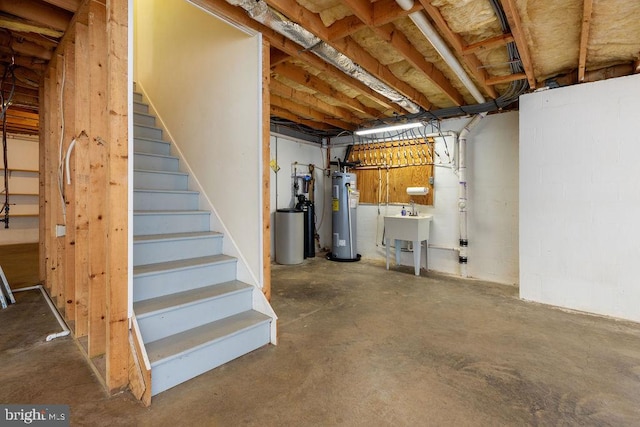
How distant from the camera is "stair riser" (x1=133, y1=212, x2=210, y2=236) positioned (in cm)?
249

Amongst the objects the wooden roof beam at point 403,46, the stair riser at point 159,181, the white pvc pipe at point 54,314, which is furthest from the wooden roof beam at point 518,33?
the white pvc pipe at point 54,314

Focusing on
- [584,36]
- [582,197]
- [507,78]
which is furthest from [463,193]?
[584,36]

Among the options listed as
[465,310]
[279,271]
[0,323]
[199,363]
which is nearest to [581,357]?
[465,310]

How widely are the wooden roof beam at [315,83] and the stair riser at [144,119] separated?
186 cm

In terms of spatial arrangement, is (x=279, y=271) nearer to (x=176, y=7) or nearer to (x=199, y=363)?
(x=199, y=363)

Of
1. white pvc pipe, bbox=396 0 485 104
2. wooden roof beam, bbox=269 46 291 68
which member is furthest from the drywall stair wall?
white pvc pipe, bbox=396 0 485 104

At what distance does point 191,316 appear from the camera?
2.08 m

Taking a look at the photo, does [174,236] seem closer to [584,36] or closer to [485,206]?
[584,36]

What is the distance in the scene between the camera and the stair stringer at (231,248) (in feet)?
7.70

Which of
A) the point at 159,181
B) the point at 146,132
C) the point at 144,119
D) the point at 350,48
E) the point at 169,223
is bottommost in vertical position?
the point at 169,223

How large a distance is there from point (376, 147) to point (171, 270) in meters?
4.13

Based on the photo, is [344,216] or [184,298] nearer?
[184,298]

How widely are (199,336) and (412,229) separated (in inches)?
128

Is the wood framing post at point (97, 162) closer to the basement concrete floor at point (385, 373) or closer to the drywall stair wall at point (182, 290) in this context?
the drywall stair wall at point (182, 290)
